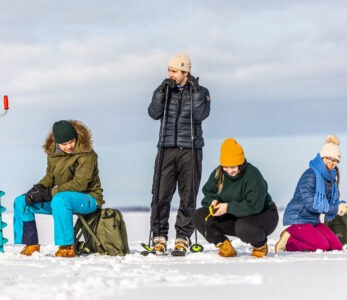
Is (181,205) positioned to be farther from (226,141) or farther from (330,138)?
(330,138)

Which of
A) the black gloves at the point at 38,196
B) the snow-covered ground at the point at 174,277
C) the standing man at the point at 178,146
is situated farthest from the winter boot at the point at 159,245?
the black gloves at the point at 38,196

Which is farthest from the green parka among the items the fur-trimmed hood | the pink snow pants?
the fur-trimmed hood

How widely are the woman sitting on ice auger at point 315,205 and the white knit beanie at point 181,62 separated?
1.71 metres

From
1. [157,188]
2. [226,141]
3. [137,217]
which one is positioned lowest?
[137,217]

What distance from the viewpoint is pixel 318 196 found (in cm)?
670

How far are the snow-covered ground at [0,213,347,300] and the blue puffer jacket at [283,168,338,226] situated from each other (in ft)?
2.86

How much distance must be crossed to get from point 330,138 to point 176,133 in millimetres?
1768

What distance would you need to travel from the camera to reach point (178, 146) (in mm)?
6402

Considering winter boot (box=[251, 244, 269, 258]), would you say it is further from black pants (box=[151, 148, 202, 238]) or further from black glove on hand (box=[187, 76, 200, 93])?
black glove on hand (box=[187, 76, 200, 93])

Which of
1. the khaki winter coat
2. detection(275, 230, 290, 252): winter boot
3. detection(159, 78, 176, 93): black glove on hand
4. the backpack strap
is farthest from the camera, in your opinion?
detection(275, 230, 290, 252): winter boot

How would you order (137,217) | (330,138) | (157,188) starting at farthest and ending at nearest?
(137,217), (330,138), (157,188)

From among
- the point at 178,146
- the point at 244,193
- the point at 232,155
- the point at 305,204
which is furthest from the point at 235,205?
the point at 305,204

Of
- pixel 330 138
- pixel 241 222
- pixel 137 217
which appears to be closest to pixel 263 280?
pixel 241 222

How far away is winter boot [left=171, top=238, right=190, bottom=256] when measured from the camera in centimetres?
616
